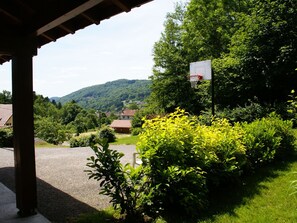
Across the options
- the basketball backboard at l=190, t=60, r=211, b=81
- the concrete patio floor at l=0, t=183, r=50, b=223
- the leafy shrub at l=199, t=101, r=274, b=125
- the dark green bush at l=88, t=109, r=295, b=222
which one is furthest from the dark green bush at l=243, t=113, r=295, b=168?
the leafy shrub at l=199, t=101, r=274, b=125

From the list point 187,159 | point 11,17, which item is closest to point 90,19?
point 11,17

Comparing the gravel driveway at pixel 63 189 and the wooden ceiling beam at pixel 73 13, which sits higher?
the wooden ceiling beam at pixel 73 13

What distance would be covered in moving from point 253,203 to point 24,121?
3996 mm

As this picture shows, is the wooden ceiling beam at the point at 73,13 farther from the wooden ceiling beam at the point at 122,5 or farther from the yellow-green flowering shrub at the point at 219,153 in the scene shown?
the yellow-green flowering shrub at the point at 219,153

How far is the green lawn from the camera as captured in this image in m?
4.09

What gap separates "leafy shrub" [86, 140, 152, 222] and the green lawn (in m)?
0.37

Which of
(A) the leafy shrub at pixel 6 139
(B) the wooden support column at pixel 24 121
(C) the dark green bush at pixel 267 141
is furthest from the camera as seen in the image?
(A) the leafy shrub at pixel 6 139

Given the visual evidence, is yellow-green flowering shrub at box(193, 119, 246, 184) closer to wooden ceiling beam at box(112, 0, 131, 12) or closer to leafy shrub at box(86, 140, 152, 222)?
leafy shrub at box(86, 140, 152, 222)

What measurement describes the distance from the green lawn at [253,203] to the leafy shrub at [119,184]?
0.37 meters

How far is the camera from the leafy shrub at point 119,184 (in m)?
4.17

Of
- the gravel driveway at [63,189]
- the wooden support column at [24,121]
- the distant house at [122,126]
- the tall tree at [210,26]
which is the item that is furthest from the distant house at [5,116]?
the wooden support column at [24,121]

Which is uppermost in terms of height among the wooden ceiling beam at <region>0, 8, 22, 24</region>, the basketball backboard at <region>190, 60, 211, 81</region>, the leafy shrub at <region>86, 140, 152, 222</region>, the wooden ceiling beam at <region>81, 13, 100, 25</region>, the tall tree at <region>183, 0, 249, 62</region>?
the tall tree at <region>183, 0, 249, 62</region>

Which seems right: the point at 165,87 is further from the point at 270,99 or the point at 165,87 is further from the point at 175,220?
the point at 175,220

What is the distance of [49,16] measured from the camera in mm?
3857
